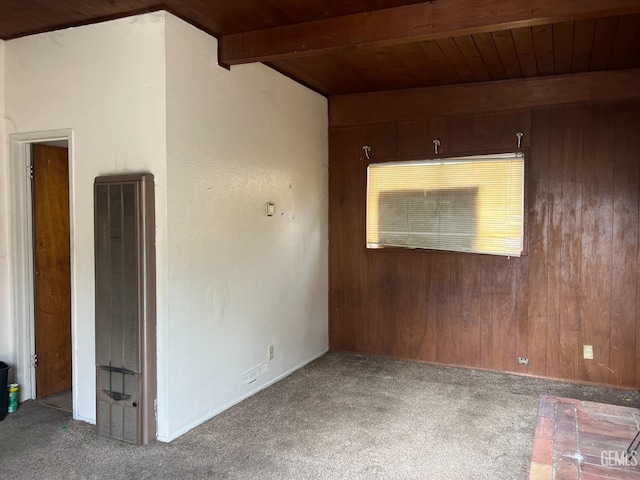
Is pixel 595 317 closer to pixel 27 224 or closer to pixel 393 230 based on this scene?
pixel 393 230

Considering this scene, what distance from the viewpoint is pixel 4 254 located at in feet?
11.1

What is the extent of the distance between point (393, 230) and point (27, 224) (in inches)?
115

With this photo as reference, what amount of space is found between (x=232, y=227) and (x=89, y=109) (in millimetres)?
1139

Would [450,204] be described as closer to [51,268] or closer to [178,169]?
[178,169]

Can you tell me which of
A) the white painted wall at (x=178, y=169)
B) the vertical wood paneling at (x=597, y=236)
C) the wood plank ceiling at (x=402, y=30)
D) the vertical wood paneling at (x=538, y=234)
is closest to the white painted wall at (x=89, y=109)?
the white painted wall at (x=178, y=169)

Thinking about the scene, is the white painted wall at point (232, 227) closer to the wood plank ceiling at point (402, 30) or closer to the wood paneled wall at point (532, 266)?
the wood plank ceiling at point (402, 30)

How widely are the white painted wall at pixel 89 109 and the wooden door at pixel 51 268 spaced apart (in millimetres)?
254

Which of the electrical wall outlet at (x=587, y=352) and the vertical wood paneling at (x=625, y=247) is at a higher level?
the vertical wood paneling at (x=625, y=247)

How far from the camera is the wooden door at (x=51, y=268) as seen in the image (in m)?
3.46

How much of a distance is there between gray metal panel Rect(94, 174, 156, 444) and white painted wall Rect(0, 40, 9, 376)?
929mm

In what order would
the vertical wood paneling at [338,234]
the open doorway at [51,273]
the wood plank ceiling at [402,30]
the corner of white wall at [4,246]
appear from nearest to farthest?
the wood plank ceiling at [402,30] → the corner of white wall at [4,246] → the open doorway at [51,273] → the vertical wood paneling at [338,234]

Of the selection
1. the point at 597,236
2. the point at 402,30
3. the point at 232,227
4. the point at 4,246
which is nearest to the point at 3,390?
the point at 4,246

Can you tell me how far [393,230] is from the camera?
4547mm

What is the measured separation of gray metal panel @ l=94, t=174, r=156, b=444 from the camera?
109 inches
